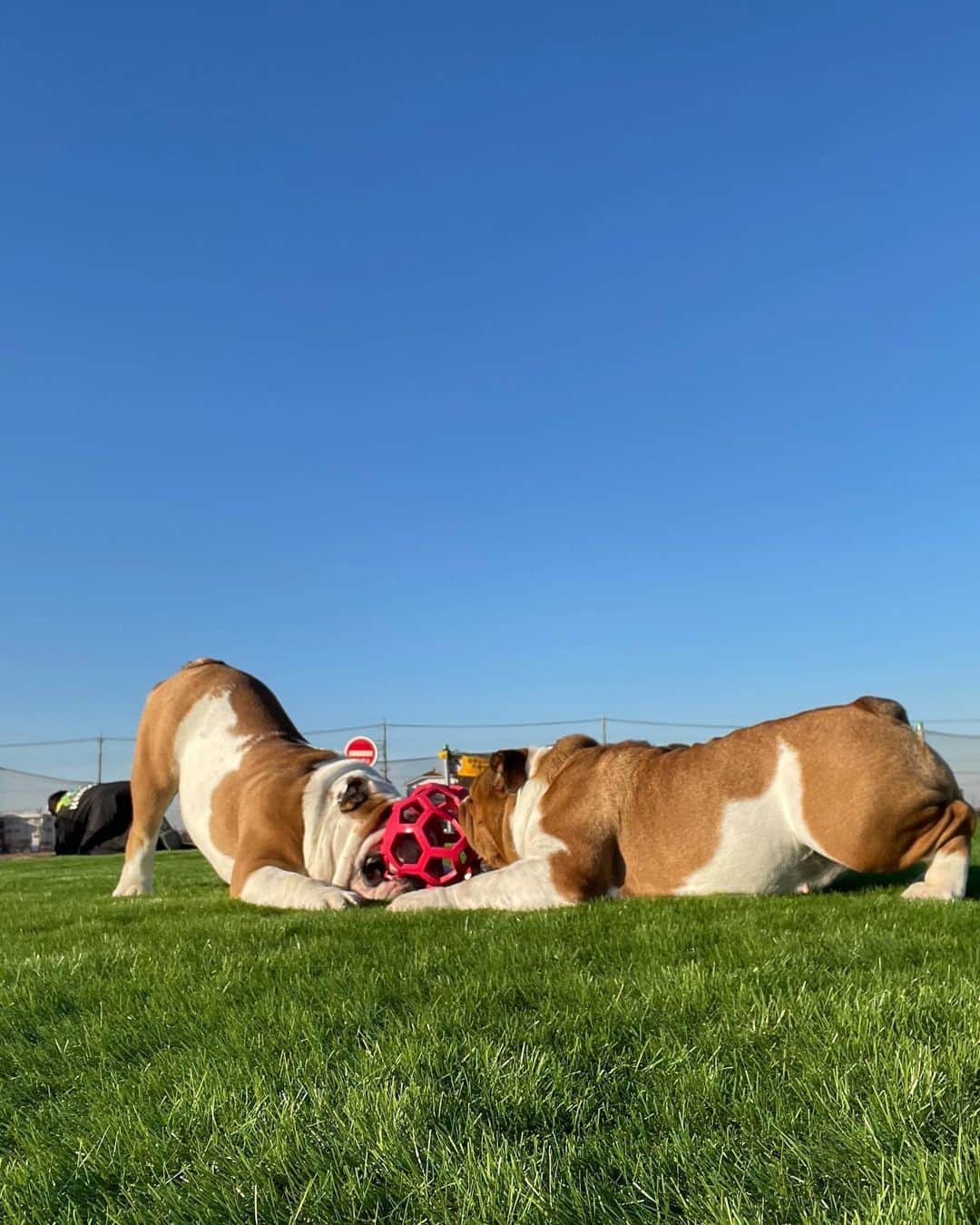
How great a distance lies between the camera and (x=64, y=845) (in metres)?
24.6

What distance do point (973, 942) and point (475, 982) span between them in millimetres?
1912

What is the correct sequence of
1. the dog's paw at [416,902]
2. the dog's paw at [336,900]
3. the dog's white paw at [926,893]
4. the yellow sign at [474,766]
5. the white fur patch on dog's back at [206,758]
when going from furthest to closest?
the white fur patch on dog's back at [206,758]
the yellow sign at [474,766]
the dog's paw at [336,900]
the dog's paw at [416,902]
the dog's white paw at [926,893]

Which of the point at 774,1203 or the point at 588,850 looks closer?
the point at 774,1203

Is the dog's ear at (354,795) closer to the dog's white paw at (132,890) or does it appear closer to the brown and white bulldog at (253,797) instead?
the brown and white bulldog at (253,797)

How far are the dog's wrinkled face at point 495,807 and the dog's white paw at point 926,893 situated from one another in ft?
7.51

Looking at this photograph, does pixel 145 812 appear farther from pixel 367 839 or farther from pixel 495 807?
pixel 495 807

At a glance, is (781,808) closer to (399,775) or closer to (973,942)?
(973,942)

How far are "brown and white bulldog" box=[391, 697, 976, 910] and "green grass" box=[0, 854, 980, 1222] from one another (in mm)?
1057

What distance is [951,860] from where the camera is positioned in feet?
15.7

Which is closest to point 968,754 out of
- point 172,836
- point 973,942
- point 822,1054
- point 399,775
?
point 399,775

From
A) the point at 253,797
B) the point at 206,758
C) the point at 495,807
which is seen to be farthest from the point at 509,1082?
the point at 206,758

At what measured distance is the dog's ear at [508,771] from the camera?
19.6 feet

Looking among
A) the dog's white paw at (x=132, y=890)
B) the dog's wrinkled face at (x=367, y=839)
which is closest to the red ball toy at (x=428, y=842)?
the dog's wrinkled face at (x=367, y=839)

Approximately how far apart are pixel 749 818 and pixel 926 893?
0.94 metres
